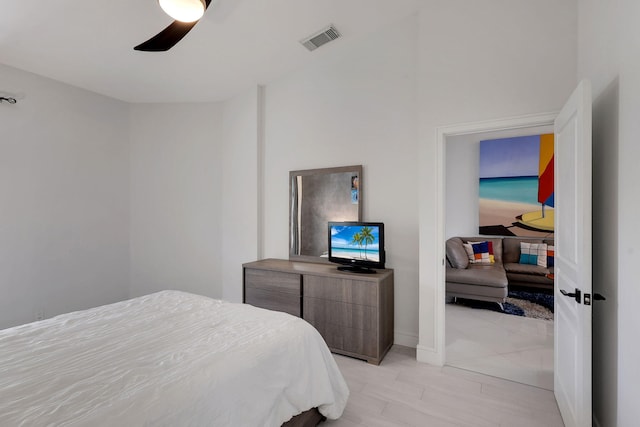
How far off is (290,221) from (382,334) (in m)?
1.61

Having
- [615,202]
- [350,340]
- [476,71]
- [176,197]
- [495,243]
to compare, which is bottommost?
[350,340]

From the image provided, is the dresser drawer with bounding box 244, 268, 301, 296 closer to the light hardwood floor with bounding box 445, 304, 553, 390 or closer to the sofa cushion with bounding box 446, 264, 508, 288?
the light hardwood floor with bounding box 445, 304, 553, 390

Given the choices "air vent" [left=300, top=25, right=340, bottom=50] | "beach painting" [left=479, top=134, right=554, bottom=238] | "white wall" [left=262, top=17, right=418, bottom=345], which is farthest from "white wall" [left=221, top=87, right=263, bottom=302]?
"beach painting" [left=479, top=134, right=554, bottom=238]

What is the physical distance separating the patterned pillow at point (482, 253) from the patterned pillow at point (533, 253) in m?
0.49

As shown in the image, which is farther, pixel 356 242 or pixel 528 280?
pixel 528 280

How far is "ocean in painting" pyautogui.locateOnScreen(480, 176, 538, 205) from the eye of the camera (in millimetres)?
5086

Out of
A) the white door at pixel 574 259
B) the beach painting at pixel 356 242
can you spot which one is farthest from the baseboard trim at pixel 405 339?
the white door at pixel 574 259

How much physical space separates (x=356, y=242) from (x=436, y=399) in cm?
139

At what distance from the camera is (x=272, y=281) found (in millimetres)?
3213

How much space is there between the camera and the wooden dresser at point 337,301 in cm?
272

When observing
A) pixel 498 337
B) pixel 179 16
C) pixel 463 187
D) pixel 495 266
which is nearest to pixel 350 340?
pixel 498 337

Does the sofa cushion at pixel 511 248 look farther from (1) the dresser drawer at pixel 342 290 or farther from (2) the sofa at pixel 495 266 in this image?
(1) the dresser drawer at pixel 342 290

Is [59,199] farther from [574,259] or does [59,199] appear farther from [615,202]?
[615,202]

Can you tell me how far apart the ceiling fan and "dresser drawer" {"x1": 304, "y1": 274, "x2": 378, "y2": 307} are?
2151mm
